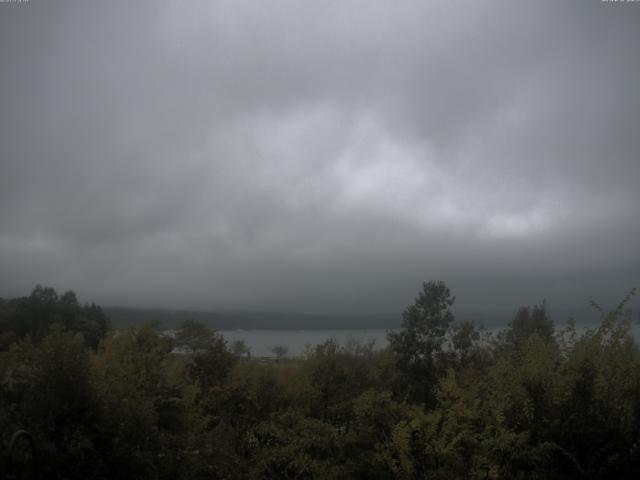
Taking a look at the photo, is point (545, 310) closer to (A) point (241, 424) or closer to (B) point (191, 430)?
(A) point (241, 424)

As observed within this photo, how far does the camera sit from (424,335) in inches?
1067

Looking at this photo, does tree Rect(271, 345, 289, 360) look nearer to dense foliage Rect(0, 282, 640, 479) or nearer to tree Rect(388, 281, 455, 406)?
tree Rect(388, 281, 455, 406)

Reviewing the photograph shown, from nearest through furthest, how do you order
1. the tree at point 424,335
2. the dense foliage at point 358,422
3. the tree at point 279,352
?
the dense foliage at point 358,422 → the tree at point 424,335 → the tree at point 279,352

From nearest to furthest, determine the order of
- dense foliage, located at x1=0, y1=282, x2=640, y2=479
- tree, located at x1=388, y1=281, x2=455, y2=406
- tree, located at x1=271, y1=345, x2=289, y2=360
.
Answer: dense foliage, located at x1=0, y1=282, x2=640, y2=479 → tree, located at x1=388, y1=281, x2=455, y2=406 → tree, located at x1=271, y1=345, x2=289, y2=360

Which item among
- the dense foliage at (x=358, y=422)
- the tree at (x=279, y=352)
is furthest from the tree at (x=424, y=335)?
the tree at (x=279, y=352)

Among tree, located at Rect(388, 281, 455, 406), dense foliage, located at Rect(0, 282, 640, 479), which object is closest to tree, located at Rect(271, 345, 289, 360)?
tree, located at Rect(388, 281, 455, 406)

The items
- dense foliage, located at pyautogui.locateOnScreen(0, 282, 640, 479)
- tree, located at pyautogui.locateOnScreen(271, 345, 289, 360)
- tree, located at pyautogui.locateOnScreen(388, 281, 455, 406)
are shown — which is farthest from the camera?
tree, located at pyautogui.locateOnScreen(271, 345, 289, 360)

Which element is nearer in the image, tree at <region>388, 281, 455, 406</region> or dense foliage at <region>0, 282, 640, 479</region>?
dense foliage at <region>0, 282, 640, 479</region>

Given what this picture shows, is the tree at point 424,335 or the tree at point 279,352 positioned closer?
the tree at point 424,335

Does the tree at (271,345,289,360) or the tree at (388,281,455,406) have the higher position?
the tree at (388,281,455,406)

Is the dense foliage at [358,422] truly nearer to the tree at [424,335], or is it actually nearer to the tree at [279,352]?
the tree at [424,335]

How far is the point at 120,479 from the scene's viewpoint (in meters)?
12.0

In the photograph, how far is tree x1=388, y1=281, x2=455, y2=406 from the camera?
26.7 meters

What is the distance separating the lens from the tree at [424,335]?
26.7 meters
